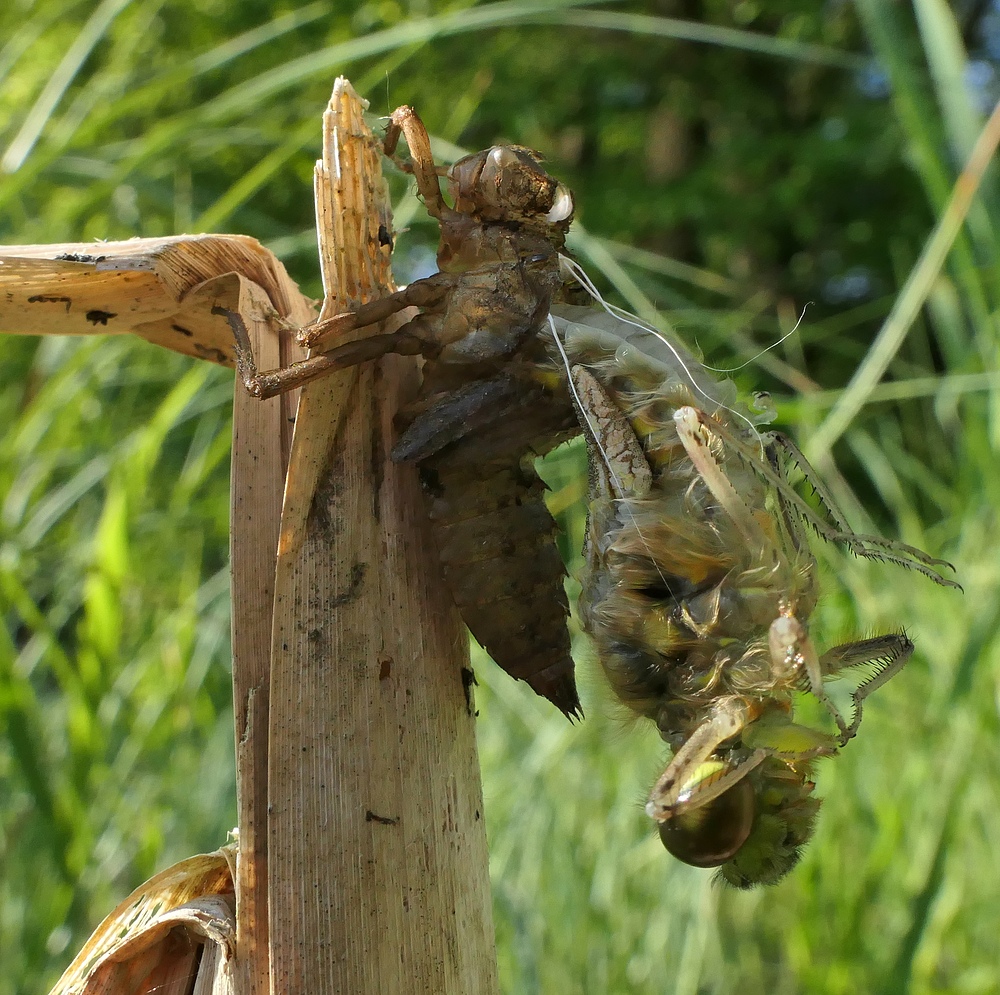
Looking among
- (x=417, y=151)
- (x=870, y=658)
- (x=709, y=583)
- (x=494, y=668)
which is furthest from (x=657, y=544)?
(x=494, y=668)

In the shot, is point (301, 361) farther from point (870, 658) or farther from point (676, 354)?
point (870, 658)


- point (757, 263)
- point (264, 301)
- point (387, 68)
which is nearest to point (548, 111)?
point (757, 263)

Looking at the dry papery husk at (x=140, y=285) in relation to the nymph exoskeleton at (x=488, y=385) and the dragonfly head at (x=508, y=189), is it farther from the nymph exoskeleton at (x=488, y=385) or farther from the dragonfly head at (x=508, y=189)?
the dragonfly head at (x=508, y=189)

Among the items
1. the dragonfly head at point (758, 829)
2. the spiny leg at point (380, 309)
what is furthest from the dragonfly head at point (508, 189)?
the dragonfly head at point (758, 829)

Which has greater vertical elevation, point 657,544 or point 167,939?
point 657,544

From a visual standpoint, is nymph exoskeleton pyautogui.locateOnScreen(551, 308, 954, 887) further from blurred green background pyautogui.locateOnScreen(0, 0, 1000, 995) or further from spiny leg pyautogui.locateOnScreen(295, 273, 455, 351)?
spiny leg pyautogui.locateOnScreen(295, 273, 455, 351)

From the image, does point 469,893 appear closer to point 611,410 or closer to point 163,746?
point 611,410
